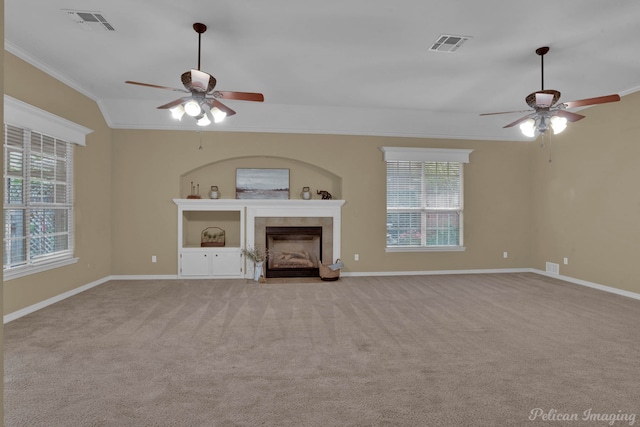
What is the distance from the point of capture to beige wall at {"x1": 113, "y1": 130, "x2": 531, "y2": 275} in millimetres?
6477

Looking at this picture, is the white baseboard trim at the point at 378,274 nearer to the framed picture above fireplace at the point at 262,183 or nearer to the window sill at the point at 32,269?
the window sill at the point at 32,269

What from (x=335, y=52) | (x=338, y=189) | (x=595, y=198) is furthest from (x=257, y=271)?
(x=595, y=198)

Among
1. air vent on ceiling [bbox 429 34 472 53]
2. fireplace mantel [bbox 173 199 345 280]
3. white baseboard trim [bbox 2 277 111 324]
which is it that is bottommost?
white baseboard trim [bbox 2 277 111 324]

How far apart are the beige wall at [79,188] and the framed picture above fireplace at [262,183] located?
7.46ft

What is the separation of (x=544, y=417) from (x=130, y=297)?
5.04 metres

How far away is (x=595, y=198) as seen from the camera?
5891 mm

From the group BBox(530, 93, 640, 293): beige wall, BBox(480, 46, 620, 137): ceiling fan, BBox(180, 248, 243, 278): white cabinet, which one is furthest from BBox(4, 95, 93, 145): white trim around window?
BBox(530, 93, 640, 293): beige wall

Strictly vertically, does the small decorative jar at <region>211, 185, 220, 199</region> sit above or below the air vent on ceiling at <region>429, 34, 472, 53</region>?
below

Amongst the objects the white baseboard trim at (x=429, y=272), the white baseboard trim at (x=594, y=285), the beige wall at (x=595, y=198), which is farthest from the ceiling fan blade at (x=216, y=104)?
the white baseboard trim at (x=594, y=285)

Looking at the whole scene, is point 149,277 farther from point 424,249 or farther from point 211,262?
point 424,249

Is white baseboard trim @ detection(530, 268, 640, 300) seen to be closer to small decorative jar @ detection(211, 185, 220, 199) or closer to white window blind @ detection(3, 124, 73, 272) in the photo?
small decorative jar @ detection(211, 185, 220, 199)

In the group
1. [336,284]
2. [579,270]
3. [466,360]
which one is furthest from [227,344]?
[579,270]

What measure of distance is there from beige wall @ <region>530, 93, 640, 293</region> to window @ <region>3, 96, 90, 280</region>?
7967 millimetres

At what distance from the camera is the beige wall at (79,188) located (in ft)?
13.8
